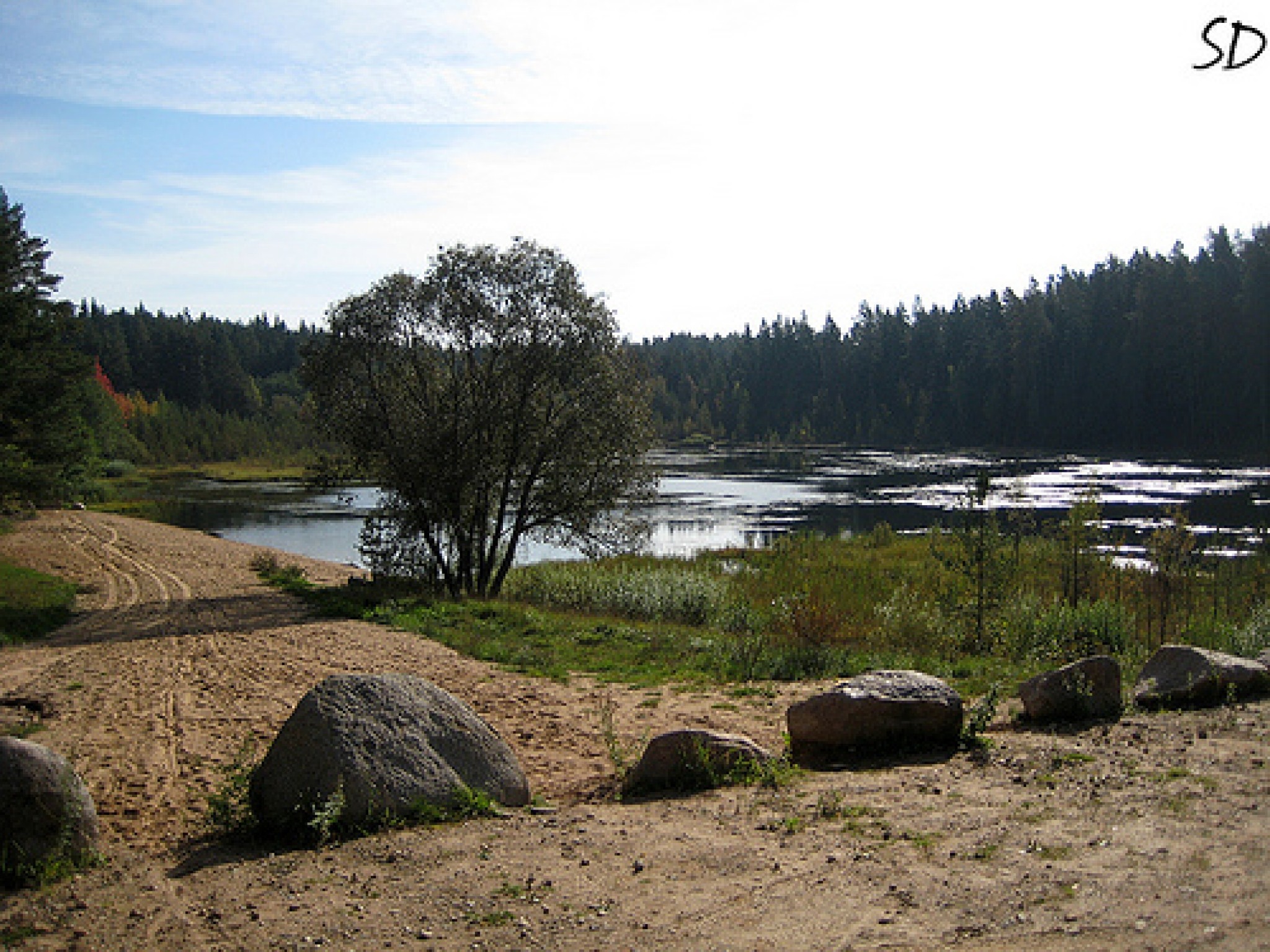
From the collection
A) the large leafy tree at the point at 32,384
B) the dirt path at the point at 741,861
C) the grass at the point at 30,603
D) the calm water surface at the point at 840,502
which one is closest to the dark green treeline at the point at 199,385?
the calm water surface at the point at 840,502

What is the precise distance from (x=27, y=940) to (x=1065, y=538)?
18.6 metres

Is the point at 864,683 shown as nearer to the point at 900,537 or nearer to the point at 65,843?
the point at 65,843

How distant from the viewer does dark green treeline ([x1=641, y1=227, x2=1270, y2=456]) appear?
73.2m

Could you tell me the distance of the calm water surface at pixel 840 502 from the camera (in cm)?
3631

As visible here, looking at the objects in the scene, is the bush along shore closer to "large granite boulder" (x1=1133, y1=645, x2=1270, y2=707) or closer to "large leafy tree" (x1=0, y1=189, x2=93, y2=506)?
"large granite boulder" (x1=1133, y1=645, x2=1270, y2=707)

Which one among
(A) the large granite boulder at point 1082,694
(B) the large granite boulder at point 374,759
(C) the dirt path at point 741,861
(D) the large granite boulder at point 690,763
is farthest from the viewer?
(A) the large granite boulder at point 1082,694

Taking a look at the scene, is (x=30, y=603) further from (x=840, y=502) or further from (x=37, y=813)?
(x=840, y=502)

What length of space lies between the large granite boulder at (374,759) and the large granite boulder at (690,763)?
94 cm

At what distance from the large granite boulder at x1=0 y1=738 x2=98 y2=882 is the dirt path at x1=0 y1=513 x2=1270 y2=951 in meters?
0.23

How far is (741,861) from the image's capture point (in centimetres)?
581

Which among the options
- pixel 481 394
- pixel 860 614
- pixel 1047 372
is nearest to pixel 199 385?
pixel 1047 372

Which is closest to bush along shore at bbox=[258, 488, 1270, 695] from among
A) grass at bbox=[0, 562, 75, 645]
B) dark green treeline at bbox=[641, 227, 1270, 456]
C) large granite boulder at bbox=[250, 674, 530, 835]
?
grass at bbox=[0, 562, 75, 645]

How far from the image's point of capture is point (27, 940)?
5031mm

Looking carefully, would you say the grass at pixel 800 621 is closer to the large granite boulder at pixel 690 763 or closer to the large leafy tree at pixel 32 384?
the large granite boulder at pixel 690 763
